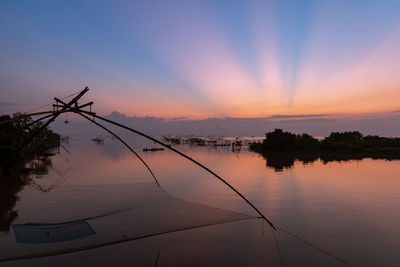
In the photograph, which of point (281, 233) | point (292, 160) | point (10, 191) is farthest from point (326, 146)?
point (10, 191)

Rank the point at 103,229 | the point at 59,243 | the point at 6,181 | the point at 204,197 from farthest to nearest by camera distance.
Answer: the point at 6,181
the point at 204,197
the point at 103,229
the point at 59,243

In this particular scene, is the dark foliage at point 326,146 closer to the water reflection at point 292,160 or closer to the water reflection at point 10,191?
the water reflection at point 292,160

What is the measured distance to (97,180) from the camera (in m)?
Result: 16.5

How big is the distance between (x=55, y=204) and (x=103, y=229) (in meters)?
4.46

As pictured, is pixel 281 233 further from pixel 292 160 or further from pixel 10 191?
pixel 292 160

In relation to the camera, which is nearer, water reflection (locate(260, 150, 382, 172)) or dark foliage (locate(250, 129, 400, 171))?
water reflection (locate(260, 150, 382, 172))

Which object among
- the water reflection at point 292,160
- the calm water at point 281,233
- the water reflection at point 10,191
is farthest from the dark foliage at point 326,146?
the water reflection at point 10,191

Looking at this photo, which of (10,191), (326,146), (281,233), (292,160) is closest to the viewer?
(281,233)

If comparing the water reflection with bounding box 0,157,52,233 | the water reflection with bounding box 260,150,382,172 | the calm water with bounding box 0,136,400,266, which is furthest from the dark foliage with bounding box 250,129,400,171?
the water reflection with bounding box 0,157,52,233

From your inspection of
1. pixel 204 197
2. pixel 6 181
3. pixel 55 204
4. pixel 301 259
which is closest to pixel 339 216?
pixel 301 259

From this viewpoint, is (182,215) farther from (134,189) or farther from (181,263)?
(134,189)

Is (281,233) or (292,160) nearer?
(281,233)

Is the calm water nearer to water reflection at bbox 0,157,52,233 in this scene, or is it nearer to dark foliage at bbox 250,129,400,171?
water reflection at bbox 0,157,52,233

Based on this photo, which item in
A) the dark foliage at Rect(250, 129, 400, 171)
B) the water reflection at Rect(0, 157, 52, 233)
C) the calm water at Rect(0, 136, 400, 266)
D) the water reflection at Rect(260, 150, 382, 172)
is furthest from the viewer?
the dark foliage at Rect(250, 129, 400, 171)
